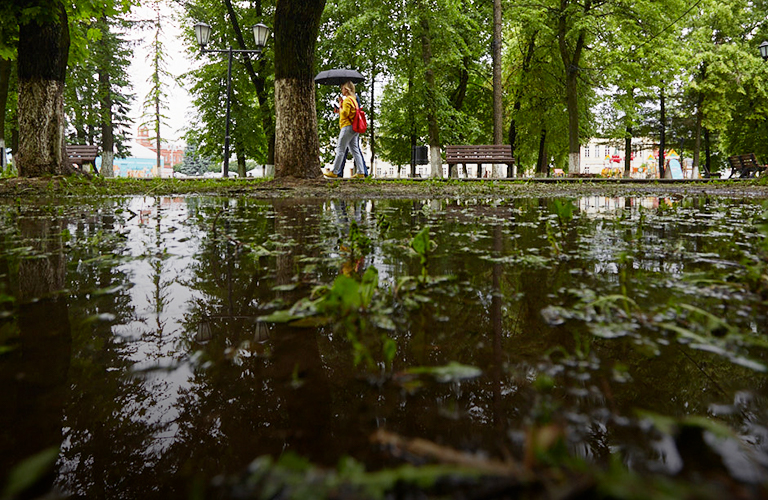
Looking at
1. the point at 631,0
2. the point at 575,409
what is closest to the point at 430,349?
the point at 575,409

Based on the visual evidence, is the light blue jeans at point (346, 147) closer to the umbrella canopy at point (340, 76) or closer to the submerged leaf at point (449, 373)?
the umbrella canopy at point (340, 76)

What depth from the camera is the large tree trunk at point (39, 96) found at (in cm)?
799

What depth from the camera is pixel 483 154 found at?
16812 millimetres

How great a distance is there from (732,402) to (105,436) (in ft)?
3.73

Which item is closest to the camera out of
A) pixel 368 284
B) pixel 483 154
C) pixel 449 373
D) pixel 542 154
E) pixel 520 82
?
pixel 449 373

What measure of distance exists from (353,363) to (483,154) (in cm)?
1647

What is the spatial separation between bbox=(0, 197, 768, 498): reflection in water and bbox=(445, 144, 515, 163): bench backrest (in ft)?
48.2

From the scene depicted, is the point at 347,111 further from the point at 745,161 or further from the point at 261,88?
the point at 745,161

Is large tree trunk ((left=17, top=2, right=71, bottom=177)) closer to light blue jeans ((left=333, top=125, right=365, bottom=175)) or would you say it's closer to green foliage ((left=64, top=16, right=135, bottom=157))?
light blue jeans ((left=333, top=125, right=365, bottom=175))

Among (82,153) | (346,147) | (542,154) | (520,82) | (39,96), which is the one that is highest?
(520,82)

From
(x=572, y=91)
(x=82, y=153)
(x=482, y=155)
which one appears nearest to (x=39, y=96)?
(x=482, y=155)

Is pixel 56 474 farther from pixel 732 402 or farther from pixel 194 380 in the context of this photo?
pixel 732 402

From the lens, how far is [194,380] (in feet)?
3.45

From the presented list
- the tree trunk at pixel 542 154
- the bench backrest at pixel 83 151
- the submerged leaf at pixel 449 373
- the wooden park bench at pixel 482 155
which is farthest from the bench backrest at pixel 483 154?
the submerged leaf at pixel 449 373
